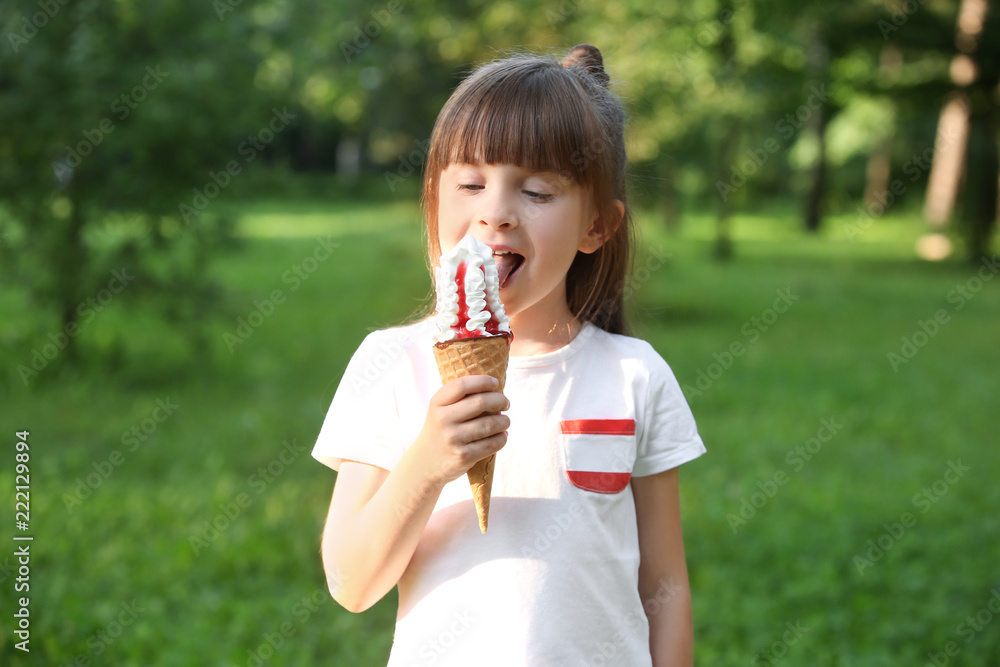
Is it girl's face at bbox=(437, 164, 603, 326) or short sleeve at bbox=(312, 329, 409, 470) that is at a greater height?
girl's face at bbox=(437, 164, 603, 326)

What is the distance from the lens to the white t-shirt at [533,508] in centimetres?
160

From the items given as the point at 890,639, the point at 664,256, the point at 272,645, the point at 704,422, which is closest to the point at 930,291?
the point at 664,256

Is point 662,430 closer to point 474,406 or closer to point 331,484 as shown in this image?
point 474,406

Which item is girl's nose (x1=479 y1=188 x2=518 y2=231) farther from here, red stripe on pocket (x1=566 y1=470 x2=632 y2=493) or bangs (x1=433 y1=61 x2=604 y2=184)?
red stripe on pocket (x1=566 y1=470 x2=632 y2=493)

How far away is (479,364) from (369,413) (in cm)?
26

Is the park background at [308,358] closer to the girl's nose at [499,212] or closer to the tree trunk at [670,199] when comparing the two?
the tree trunk at [670,199]

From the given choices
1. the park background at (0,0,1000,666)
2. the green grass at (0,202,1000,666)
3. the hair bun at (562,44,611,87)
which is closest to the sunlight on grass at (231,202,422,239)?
the park background at (0,0,1000,666)

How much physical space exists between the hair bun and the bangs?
0.52ft

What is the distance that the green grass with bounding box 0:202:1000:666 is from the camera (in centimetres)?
415

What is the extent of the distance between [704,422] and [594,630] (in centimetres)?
578

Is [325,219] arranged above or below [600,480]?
below

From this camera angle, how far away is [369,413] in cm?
166

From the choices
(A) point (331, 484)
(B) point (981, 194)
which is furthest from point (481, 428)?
(B) point (981, 194)

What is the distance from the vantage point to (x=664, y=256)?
39.0 ft
